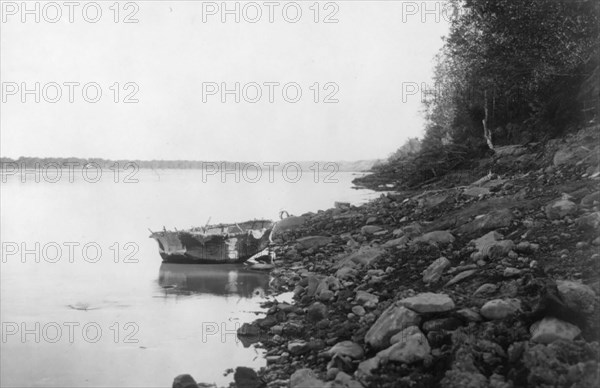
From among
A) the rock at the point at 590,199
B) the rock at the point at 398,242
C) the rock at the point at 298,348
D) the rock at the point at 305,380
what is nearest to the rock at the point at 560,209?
the rock at the point at 590,199

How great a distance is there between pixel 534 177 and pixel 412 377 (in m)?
10.3

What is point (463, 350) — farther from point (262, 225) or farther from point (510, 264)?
point (262, 225)

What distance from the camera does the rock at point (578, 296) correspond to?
20.3ft

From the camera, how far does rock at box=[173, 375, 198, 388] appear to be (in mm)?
7344

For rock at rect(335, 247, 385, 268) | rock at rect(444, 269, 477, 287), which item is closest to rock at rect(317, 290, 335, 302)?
rock at rect(335, 247, 385, 268)

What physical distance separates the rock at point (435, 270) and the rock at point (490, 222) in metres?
1.75

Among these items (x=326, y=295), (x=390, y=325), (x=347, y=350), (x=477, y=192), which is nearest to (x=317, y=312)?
(x=326, y=295)

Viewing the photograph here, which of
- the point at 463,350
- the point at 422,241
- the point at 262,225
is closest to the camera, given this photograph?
the point at 463,350

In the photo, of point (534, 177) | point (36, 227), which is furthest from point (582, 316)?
point (36, 227)

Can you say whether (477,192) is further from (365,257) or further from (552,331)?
(552,331)

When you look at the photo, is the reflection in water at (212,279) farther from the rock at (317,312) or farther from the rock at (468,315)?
the rock at (468,315)

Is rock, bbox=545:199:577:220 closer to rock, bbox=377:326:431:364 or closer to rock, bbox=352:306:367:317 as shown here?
rock, bbox=352:306:367:317

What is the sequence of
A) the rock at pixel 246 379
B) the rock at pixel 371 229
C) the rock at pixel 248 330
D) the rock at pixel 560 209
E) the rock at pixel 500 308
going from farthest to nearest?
the rock at pixel 371 229
the rock at pixel 560 209
the rock at pixel 248 330
the rock at pixel 246 379
the rock at pixel 500 308

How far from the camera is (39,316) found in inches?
456
